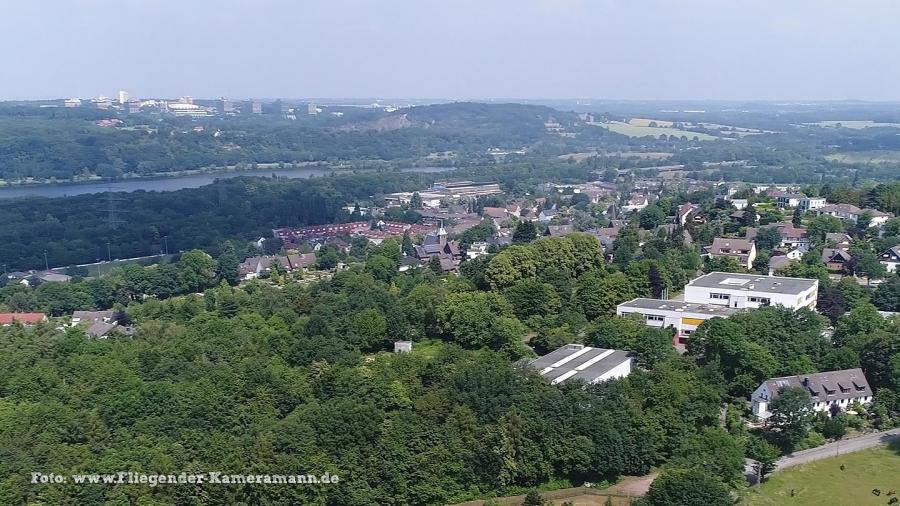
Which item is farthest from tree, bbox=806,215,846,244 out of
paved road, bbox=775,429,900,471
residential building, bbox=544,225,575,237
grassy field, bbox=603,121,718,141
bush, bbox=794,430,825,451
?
grassy field, bbox=603,121,718,141

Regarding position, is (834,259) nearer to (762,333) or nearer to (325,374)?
(762,333)

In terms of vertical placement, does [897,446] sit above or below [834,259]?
below

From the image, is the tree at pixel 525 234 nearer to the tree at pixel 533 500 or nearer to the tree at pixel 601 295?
the tree at pixel 601 295

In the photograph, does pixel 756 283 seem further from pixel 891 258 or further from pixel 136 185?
pixel 136 185

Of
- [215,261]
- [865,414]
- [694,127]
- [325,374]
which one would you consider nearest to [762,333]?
[865,414]

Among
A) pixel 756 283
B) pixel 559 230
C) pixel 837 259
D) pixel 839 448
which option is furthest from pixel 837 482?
pixel 559 230

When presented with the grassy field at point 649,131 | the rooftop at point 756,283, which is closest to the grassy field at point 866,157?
the grassy field at point 649,131

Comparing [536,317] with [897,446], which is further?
[536,317]
